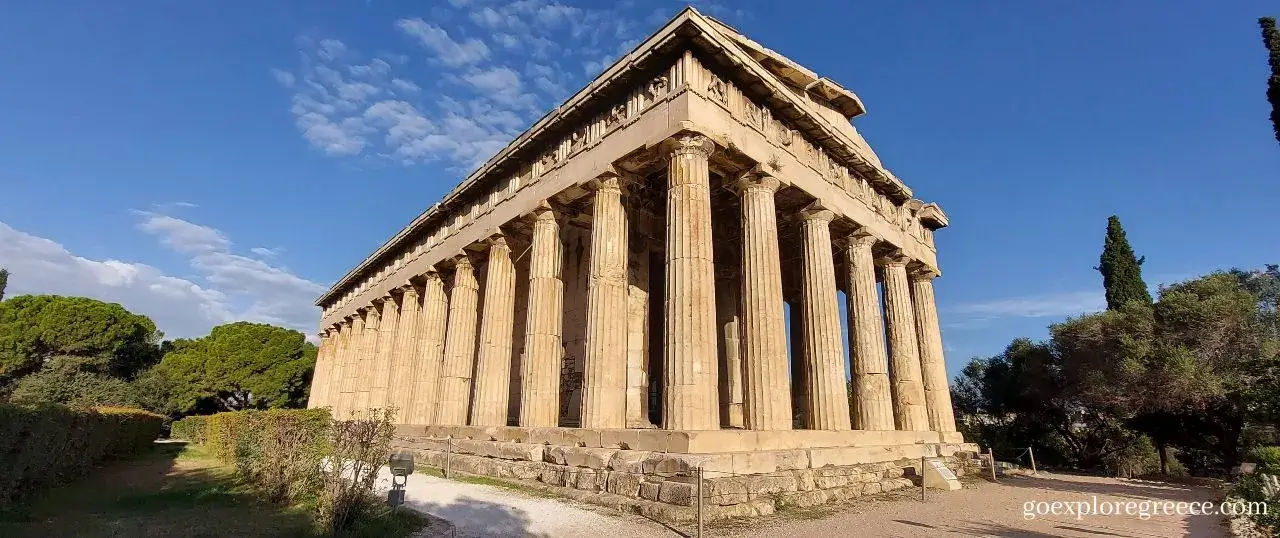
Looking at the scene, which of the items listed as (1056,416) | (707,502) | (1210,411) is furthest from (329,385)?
(1210,411)

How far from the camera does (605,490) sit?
31.9 feet

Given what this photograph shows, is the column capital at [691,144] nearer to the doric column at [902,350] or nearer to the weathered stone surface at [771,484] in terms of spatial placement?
the weathered stone surface at [771,484]

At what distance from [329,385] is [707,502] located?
3106 centimetres

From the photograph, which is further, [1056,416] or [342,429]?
[1056,416]

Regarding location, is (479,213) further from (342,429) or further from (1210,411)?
(1210,411)

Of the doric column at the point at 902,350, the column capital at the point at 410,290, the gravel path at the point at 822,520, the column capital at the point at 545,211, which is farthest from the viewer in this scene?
the column capital at the point at 410,290

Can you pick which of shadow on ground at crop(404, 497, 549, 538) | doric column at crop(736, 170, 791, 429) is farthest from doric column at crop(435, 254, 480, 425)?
doric column at crop(736, 170, 791, 429)

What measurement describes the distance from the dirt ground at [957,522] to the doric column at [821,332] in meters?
2.18

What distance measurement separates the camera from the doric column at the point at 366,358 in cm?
2733

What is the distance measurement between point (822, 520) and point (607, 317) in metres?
6.00

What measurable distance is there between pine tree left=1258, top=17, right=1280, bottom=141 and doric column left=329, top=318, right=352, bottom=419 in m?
35.5

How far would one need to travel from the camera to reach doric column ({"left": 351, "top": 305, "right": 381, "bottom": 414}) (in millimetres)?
27328

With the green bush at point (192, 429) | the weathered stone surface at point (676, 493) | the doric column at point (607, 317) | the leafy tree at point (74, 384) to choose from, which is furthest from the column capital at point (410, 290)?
the leafy tree at point (74, 384)

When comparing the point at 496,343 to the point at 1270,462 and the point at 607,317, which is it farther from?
the point at 1270,462
